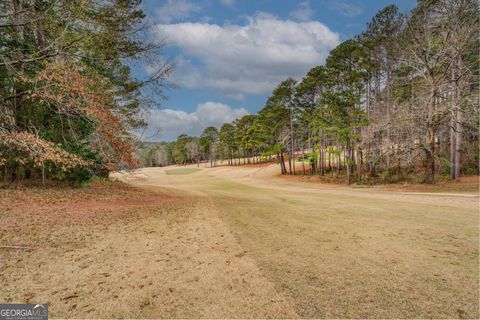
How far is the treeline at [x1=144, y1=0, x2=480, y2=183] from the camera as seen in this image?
1606 centimetres

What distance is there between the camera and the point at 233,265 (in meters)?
4.49

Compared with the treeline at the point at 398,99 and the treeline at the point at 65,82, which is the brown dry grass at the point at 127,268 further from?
the treeline at the point at 398,99

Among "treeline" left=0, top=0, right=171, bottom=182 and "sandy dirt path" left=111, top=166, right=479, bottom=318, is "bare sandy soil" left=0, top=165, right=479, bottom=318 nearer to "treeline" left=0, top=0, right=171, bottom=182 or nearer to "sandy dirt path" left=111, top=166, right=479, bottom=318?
"sandy dirt path" left=111, top=166, right=479, bottom=318

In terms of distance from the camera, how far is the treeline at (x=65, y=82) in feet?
19.7

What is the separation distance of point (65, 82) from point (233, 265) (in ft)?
18.6

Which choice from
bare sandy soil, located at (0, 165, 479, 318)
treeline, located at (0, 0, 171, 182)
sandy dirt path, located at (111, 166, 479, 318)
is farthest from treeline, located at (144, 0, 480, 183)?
treeline, located at (0, 0, 171, 182)

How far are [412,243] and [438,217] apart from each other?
3.94 m

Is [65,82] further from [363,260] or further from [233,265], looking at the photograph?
[363,260]

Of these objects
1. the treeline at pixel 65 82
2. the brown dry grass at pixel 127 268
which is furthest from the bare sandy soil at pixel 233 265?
the treeline at pixel 65 82

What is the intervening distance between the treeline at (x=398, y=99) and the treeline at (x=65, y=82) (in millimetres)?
16665

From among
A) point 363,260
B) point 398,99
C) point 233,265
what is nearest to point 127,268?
point 233,265

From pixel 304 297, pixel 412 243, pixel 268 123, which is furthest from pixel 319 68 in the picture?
pixel 304 297

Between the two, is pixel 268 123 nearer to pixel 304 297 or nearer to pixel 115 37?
pixel 115 37

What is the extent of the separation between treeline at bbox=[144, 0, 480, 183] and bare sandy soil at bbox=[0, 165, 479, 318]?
11287 mm
